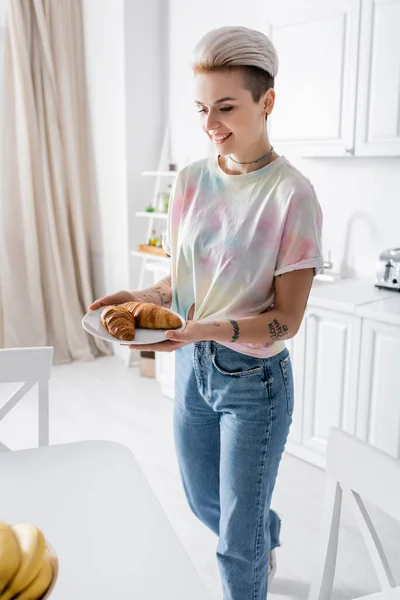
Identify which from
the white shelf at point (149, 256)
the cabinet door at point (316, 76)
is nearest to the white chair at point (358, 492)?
the cabinet door at point (316, 76)

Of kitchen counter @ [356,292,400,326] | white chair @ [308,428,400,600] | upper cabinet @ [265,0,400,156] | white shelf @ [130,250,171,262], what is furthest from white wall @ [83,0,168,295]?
white chair @ [308,428,400,600]

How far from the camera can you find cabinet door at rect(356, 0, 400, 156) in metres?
2.28

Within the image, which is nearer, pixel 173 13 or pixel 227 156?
pixel 227 156

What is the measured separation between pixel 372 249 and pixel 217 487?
63.5 inches

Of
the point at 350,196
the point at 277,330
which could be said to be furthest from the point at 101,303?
the point at 350,196

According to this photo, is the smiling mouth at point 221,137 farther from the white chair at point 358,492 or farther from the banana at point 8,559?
the banana at point 8,559

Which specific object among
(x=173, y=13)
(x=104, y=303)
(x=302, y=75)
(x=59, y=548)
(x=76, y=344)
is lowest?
(x=76, y=344)

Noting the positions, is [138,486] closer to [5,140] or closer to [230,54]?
[230,54]

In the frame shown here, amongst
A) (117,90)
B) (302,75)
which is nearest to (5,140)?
(117,90)

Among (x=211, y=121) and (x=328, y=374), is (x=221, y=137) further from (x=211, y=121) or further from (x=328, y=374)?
(x=328, y=374)

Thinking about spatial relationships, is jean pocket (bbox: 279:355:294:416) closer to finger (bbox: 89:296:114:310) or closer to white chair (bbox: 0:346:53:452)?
finger (bbox: 89:296:114:310)

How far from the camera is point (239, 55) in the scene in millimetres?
1236

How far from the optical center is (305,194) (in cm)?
129

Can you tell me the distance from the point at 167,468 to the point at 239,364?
1.43 metres
